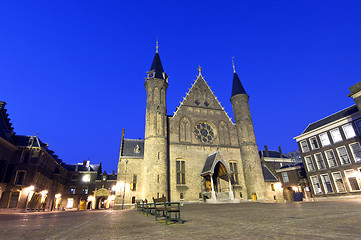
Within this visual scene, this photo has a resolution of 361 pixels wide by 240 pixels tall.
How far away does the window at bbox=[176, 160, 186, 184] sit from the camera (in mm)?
26245

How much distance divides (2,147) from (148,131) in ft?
61.5

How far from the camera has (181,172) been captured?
1048 inches

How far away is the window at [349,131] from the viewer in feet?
81.2

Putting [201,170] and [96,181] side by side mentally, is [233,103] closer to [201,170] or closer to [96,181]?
[201,170]

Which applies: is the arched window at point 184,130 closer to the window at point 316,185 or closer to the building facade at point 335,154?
the building facade at point 335,154

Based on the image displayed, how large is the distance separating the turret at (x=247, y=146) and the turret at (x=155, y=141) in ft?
41.5

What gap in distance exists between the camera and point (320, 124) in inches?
1160

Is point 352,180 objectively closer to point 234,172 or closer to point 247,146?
point 247,146

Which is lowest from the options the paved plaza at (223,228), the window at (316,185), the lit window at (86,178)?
the paved plaza at (223,228)

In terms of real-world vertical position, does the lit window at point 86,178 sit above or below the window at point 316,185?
above

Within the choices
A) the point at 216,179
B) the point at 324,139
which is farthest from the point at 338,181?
the point at 216,179

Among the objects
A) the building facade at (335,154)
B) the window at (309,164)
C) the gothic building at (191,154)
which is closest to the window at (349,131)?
the building facade at (335,154)

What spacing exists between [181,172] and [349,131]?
2324 centimetres

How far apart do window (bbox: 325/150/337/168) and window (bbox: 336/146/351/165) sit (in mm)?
846
